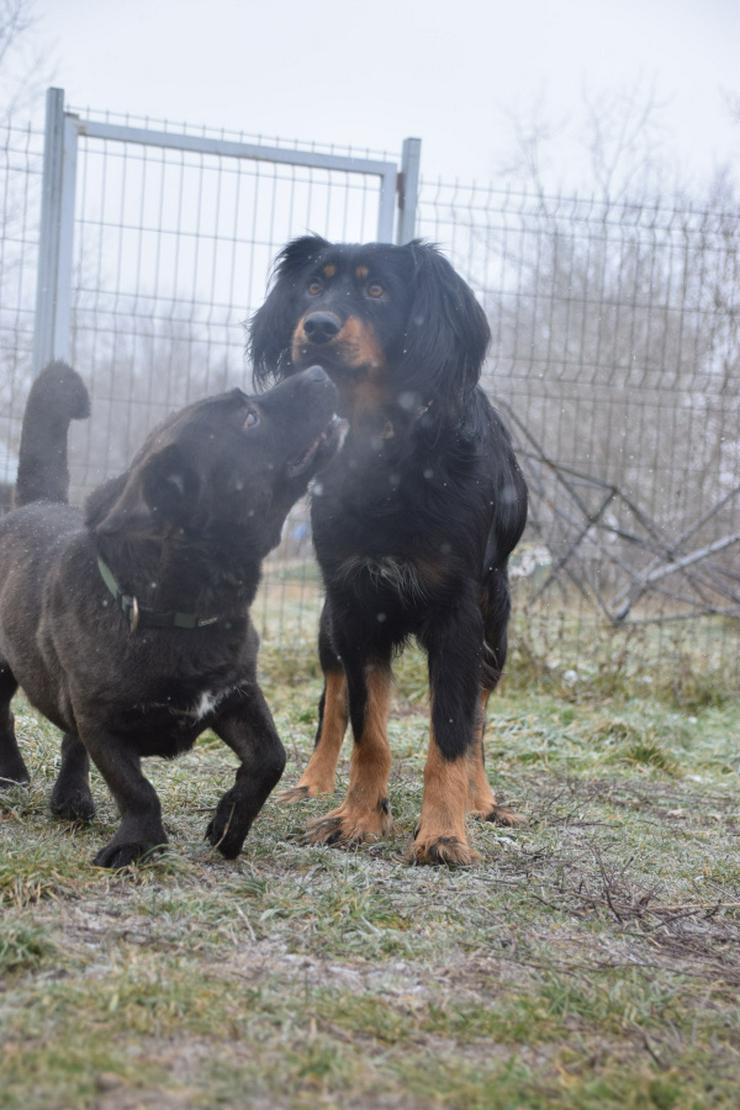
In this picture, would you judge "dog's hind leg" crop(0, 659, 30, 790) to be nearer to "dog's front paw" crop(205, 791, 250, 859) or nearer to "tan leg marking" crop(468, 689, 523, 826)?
"dog's front paw" crop(205, 791, 250, 859)

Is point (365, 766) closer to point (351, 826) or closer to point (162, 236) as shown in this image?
point (351, 826)

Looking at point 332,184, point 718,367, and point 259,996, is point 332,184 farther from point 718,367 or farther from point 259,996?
point 259,996

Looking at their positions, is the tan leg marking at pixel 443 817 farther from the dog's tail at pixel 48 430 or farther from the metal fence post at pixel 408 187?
the metal fence post at pixel 408 187

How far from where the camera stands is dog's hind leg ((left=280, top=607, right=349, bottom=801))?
14.2ft

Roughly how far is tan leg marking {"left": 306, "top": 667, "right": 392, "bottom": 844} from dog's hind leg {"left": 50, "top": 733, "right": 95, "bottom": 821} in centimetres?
72

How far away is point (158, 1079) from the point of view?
1.56m

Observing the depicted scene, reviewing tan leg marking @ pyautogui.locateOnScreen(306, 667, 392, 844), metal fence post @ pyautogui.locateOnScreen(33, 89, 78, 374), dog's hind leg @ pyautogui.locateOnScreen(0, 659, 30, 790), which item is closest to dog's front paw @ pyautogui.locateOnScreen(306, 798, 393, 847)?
→ tan leg marking @ pyautogui.locateOnScreen(306, 667, 392, 844)

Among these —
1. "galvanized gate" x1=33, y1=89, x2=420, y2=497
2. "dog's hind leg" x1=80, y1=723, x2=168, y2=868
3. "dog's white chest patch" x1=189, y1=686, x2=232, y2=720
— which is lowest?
"dog's hind leg" x1=80, y1=723, x2=168, y2=868

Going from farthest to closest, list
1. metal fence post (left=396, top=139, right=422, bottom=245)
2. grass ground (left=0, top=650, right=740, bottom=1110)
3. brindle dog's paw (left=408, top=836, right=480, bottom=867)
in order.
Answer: metal fence post (left=396, top=139, right=422, bottom=245)
brindle dog's paw (left=408, top=836, right=480, bottom=867)
grass ground (left=0, top=650, right=740, bottom=1110)

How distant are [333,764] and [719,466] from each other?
13.8 ft

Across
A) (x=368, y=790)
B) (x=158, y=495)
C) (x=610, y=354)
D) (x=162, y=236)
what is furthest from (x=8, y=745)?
(x=610, y=354)

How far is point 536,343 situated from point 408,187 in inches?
51.8

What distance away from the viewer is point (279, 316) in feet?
13.5

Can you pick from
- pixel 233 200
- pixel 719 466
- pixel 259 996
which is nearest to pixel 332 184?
pixel 233 200
